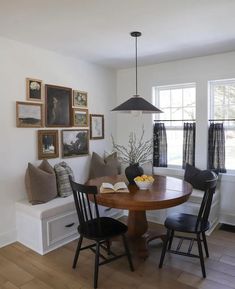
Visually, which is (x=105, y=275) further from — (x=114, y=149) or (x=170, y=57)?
(x=170, y=57)

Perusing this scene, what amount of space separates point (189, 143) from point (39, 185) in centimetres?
235

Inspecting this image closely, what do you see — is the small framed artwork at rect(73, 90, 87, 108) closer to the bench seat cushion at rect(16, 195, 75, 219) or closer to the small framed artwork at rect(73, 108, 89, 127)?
the small framed artwork at rect(73, 108, 89, 127)

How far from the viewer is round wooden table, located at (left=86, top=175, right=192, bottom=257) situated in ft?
7.58

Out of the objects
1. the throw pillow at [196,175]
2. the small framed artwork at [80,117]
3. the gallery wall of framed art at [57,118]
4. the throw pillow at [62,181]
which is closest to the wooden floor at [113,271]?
the throw pillow at [62,181]

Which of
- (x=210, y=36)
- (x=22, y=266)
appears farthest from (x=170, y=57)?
(x=22, y=266)

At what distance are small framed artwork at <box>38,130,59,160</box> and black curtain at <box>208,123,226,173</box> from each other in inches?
90.6

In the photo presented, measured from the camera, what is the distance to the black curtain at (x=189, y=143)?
399 cm

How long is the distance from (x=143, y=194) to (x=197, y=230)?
612mm

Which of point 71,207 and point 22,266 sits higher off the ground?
point 71,207

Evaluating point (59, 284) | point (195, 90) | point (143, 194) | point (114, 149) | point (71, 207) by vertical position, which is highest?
point (195, 90)

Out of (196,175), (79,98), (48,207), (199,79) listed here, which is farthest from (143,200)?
(199,79)

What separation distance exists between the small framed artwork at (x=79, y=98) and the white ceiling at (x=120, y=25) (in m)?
0.56

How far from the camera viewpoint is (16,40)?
3.10 metres

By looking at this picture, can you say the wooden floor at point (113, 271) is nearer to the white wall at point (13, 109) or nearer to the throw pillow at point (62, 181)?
the white wall at point (13, 109)
